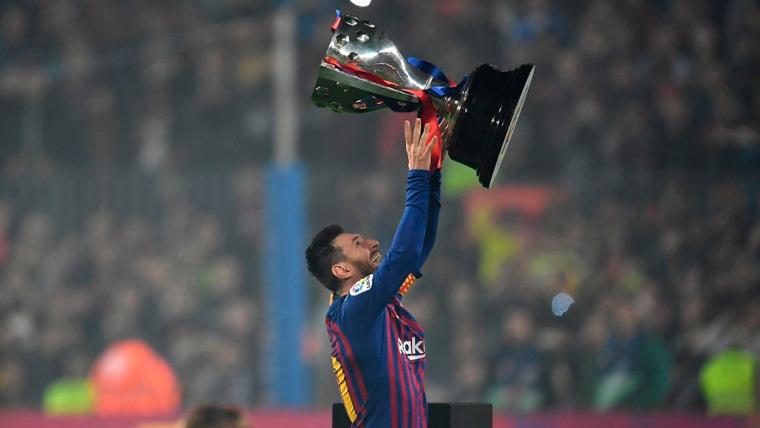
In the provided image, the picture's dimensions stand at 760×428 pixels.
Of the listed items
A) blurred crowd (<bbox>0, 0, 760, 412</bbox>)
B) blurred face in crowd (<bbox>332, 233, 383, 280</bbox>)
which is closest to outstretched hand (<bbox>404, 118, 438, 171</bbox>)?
blurred face in crowd (<bbox>332, 233, 383, 280</bbox>)

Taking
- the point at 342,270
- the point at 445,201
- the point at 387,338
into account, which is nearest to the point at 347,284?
the point at 342,270

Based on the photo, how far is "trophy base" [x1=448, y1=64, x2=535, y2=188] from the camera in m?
3.47

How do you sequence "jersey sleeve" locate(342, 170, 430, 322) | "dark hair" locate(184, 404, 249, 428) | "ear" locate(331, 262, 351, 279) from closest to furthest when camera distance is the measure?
"dark hair" locate(184, 404, 249, 428)
"jersey sleeve" locate(342, 170, 430, 322)
"ear" locate(331, 262, 351, 279)

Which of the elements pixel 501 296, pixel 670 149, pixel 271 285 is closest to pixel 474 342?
pixel 501 296

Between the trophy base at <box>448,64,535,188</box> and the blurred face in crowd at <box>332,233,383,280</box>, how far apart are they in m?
0.56

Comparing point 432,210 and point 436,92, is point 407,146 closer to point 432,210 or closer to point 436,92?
point 436,92

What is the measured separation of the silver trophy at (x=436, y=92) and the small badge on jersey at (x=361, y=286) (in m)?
0.48

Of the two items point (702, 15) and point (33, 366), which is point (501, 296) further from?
point (33, 366)

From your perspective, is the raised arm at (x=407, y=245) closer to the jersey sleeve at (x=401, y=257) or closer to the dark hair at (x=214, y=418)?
the jersey sleeve at (x=401, y=257)

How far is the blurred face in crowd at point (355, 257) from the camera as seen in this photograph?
12.6ft

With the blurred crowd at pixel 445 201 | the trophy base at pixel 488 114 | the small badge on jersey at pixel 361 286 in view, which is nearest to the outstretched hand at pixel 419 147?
the trophy base at pixel 488 114

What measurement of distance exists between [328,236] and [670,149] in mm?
4963

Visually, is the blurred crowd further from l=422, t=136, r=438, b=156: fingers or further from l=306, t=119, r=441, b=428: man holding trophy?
l=422, t=136, r=438, b=156: fingers

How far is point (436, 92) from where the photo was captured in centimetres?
352
